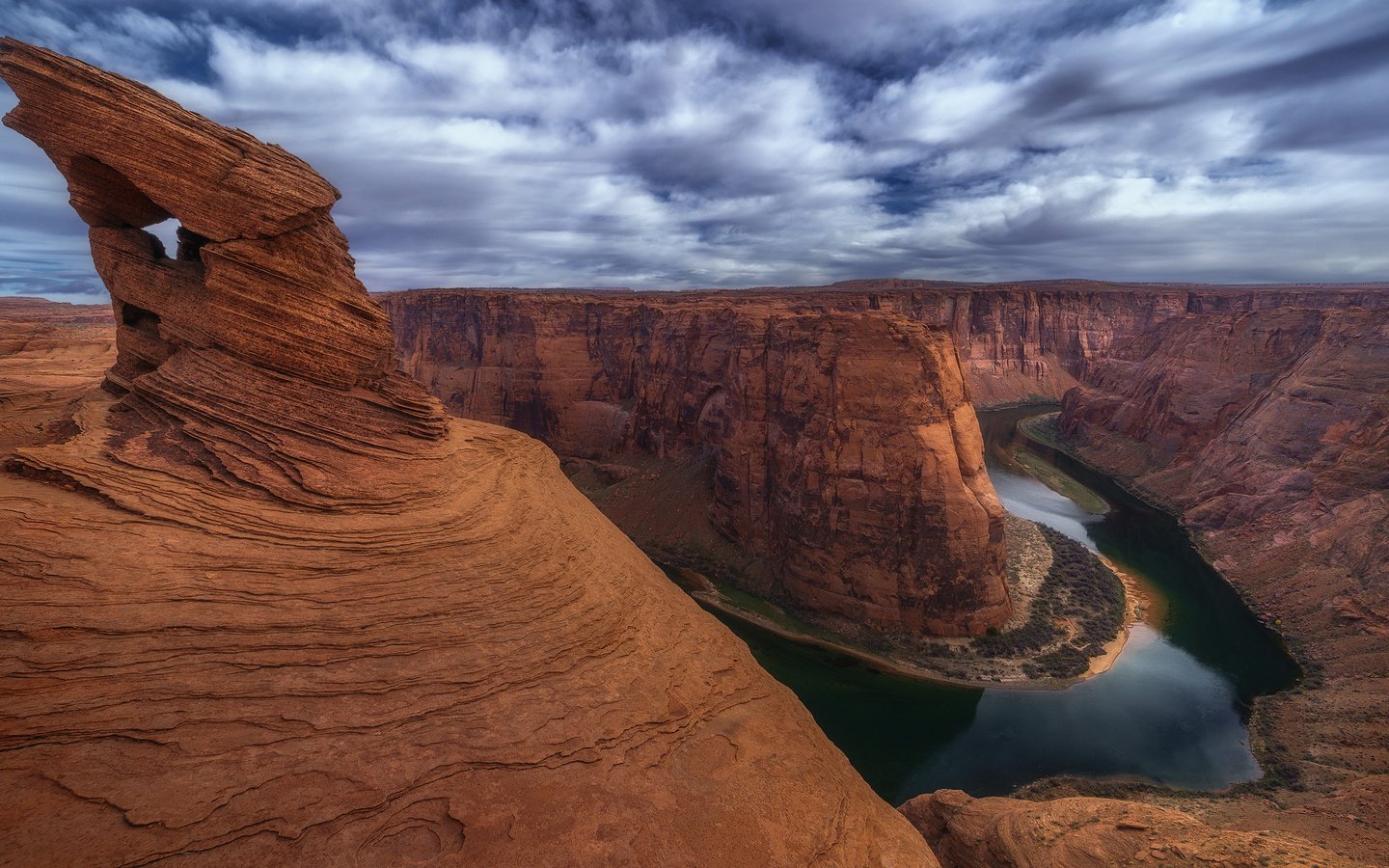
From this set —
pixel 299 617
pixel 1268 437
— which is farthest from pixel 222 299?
pixel 1268 437

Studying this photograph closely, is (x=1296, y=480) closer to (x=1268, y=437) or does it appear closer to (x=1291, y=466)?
(x=1291, y=466)

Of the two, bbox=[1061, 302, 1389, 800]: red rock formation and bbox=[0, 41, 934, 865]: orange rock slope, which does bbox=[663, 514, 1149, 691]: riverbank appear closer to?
bbox=[1061, 302, 1389, 800]: red rock formation

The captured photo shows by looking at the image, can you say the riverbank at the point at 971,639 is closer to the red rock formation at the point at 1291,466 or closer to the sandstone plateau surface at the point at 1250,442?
the sandstone plateau surface at the point at 1250,442

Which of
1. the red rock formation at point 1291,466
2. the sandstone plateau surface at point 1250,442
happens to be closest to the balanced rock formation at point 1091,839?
the sandstone plateau surface at point 1250,442

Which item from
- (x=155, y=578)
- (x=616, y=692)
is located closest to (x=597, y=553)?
(x=616, y=692)

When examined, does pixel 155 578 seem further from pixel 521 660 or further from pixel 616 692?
pixel 616 692

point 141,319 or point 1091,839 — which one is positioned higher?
point 141,319
